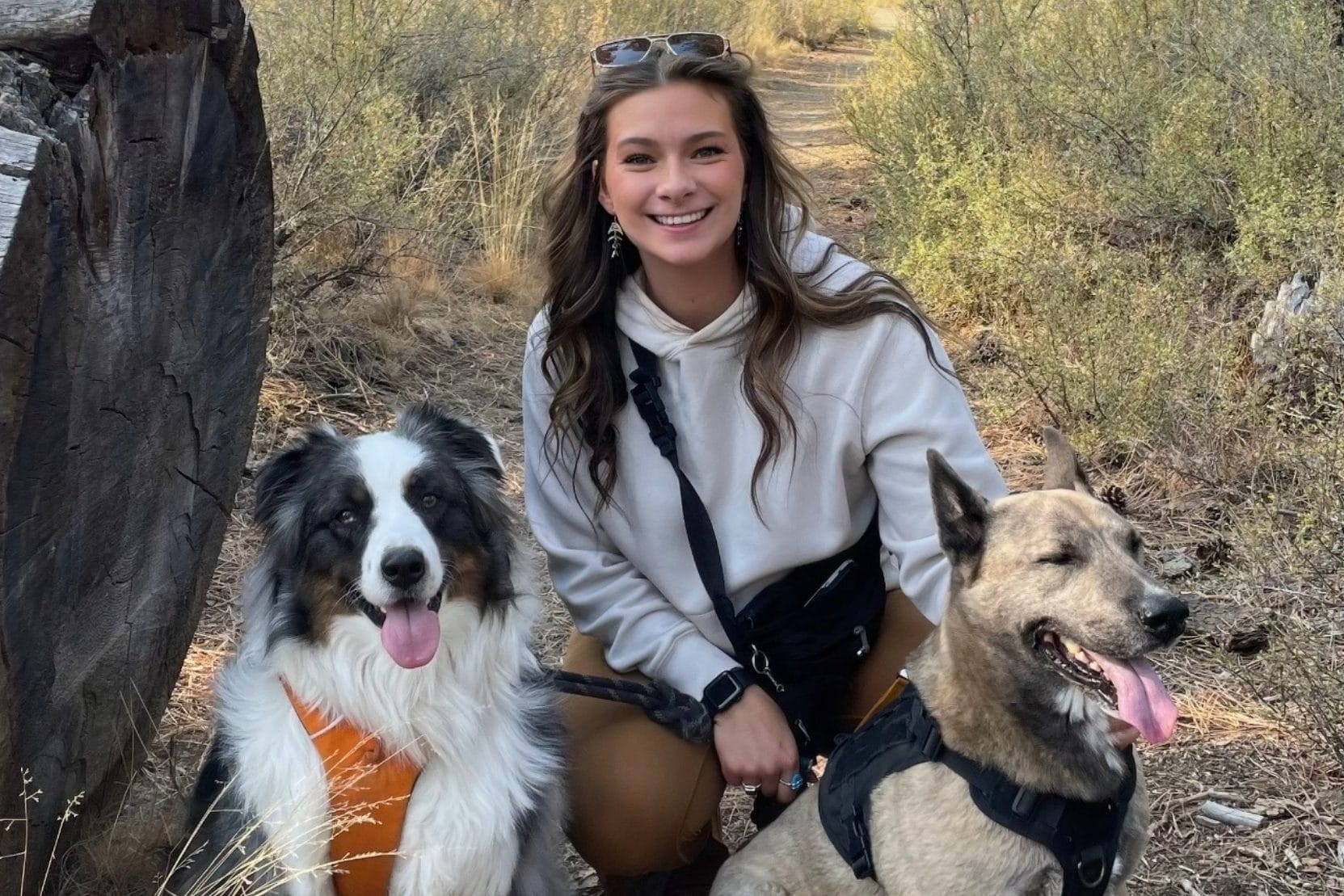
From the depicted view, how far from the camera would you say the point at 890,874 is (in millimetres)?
2623

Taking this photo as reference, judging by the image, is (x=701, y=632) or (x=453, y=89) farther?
(x=453, y=89)

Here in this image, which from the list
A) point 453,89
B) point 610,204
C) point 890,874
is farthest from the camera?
point 453,89

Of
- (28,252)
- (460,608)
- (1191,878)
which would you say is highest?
(28,252)

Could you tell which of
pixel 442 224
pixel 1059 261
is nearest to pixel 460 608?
pixel 1059 261

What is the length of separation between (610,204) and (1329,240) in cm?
336

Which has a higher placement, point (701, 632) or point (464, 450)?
point (464, 450)

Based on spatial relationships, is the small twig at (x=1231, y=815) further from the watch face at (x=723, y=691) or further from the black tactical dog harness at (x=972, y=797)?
the watch face at (x=723, y=691)

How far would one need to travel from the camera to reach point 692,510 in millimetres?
3211

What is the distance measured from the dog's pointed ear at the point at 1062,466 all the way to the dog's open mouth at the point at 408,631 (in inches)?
57.5

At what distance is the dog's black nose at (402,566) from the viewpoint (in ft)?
8.39

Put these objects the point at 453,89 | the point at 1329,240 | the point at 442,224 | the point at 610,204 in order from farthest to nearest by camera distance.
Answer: the point at 453,89 < the point at 442,224 < the point at 1329,240 < the point at 610,204

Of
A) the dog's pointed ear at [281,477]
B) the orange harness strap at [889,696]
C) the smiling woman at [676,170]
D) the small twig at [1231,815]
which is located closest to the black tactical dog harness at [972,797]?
Answer: the orange harness strap at [889,696]

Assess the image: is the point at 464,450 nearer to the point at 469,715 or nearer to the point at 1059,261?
the point at 469,715

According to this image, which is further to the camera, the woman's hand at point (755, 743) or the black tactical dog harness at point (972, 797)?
the woman's hand at point (755, 743)
